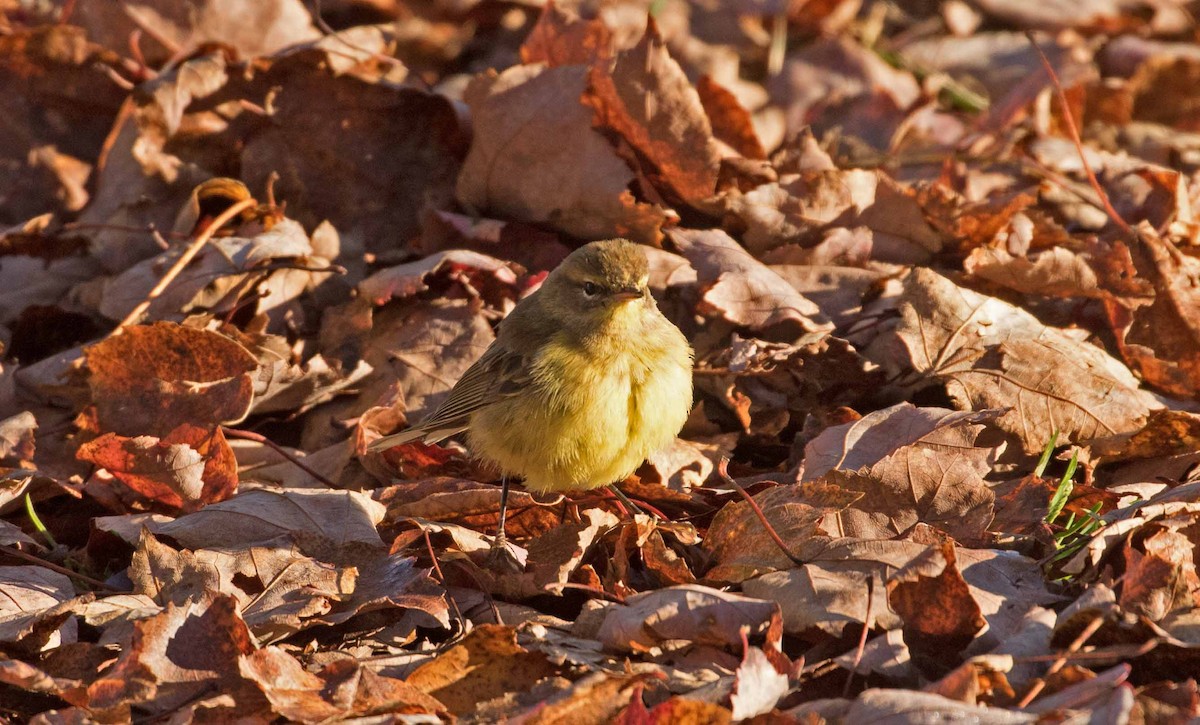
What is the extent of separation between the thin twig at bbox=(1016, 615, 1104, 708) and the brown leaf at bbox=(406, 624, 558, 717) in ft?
4.99

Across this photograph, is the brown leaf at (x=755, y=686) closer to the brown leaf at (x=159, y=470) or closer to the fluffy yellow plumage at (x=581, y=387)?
the fluffy yellow plumage at (x=581, y=387)

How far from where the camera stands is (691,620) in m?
4.18

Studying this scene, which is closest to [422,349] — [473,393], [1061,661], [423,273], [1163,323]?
[423,273]

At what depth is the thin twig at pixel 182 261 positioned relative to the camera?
21.0 feet

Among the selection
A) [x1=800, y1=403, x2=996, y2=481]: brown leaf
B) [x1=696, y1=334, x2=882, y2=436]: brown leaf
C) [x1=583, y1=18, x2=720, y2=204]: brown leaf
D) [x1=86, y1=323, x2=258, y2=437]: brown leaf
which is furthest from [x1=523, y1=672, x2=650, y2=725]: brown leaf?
[x1=583, y1=18, x2=720, y2=204]: brown leaf

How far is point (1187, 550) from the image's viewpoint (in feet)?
14.4

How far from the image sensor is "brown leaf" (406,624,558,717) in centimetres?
409

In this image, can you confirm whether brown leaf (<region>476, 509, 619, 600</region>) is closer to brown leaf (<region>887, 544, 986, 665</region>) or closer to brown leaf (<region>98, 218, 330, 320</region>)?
brown leaf (<region>887, 544, 986, 665</region>)

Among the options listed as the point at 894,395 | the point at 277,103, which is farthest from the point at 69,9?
the point at 894,395

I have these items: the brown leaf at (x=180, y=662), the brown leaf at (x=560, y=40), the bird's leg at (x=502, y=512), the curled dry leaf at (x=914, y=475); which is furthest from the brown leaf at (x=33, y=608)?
the brown leaf at (x=560, y=40)

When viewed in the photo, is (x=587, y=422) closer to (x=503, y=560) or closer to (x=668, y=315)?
(x=503, y=560)

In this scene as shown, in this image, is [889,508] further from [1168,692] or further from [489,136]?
[489,136]

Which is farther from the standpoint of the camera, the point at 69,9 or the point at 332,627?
the point at 69,9

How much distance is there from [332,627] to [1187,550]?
124 inches
